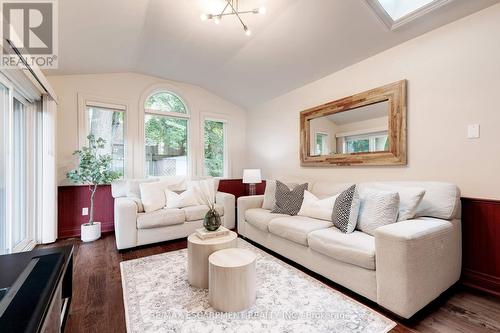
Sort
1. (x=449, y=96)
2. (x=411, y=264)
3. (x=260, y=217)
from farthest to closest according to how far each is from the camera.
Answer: (x=260, y=217) → (x=449, y=96) → (x=411, y=264)

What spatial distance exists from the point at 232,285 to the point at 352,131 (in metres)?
2.33

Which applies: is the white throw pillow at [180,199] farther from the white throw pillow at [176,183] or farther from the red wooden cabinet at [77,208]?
the red wooden cabinet at [77,208]

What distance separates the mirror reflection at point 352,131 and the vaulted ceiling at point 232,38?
2.08 ft

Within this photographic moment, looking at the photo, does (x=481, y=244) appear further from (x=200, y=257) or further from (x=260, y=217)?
(x=200, y=257)

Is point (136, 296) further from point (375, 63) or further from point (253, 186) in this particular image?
point (375, 63)

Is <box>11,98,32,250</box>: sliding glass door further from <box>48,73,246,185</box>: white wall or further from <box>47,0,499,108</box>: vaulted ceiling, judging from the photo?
<box>47,0,499,108</box>: vaulted ceiling

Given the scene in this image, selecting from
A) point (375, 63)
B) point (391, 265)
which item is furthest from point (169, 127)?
point (391, 265)

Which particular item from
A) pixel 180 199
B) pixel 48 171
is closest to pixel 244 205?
pixel 180 199

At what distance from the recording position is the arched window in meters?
4.13

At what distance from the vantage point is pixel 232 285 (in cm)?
160

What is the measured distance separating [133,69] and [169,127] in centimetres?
110

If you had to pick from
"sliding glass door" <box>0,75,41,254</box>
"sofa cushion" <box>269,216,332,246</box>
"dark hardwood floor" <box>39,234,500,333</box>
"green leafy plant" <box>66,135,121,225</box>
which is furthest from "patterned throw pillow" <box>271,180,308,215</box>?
"sliding glass door" <box>0,75,41,254</box>

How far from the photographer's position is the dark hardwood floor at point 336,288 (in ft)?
4.92

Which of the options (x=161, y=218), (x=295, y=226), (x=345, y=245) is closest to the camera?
(x=345, y=245)
